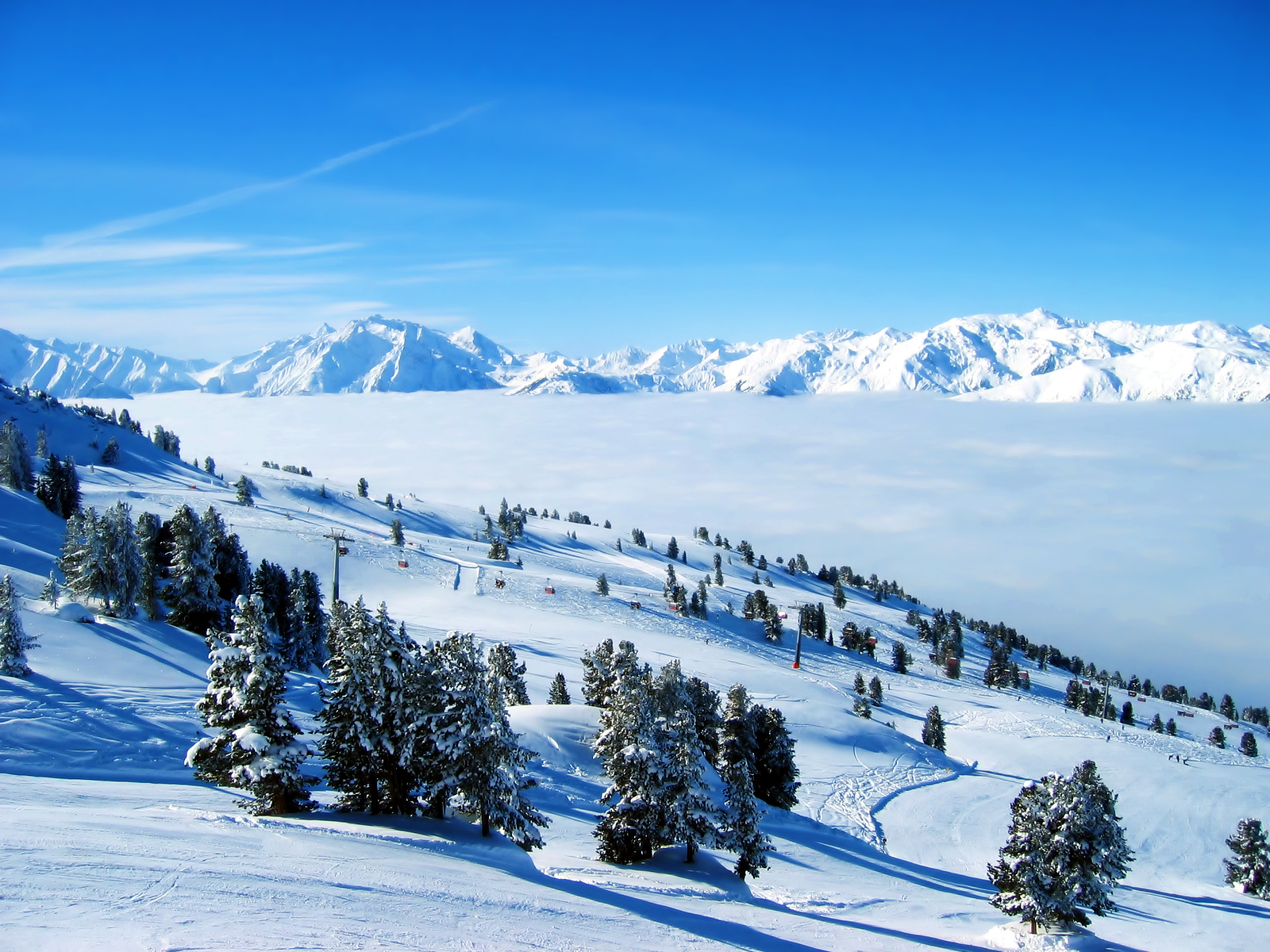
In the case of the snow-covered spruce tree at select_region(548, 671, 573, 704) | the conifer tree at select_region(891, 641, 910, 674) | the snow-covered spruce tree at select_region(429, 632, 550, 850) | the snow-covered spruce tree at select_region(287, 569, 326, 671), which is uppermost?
the snow-covered spruce tree at select_region(429, 632, 550, 850)

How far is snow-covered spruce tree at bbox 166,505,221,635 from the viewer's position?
54469 mm

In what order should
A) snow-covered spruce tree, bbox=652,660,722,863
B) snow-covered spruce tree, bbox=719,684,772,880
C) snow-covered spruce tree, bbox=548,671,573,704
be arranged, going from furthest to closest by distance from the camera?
snow-covered spruce tree, bbox=548,671,573,704, snow-covered spruce tree, bbox=719,684,772,880, snow-covered spruce tree, bbox=652,660,722,863

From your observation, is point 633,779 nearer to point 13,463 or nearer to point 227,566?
point 227,566

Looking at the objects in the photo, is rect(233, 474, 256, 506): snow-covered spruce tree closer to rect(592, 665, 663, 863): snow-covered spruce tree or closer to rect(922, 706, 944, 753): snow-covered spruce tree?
rect(922, 706, 944, 753): snow-covered spruce tree

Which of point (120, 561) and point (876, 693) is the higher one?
point (120, 561)

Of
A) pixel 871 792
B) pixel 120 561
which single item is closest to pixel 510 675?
pixel 871 792

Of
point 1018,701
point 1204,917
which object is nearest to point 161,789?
point 1204,917

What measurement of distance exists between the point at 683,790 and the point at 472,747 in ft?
25.8

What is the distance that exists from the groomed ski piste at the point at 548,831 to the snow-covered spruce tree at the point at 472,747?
3.37 ft

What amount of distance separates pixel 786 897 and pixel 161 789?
73.5ft

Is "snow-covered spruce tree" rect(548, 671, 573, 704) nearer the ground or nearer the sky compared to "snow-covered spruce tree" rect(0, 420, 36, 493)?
nearer the ground

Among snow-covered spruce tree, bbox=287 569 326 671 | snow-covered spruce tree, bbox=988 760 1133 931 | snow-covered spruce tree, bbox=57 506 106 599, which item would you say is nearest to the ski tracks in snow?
snow-covered spruce tree, bbox=988 760 1133 931

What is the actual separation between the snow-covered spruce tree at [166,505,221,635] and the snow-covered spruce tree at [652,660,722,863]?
4248 centimetres

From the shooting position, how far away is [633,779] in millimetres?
26781
